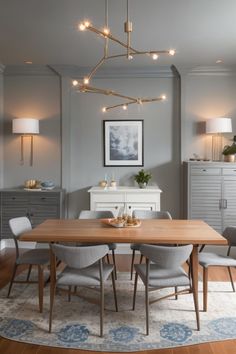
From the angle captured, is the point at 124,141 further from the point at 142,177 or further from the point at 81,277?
the point at 81,277

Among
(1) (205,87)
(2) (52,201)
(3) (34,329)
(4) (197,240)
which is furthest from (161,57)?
(3) (34,329)

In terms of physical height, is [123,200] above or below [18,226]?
above

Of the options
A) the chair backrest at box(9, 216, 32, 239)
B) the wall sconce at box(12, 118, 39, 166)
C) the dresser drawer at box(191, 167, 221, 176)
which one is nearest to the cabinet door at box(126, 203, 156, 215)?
the dresser drawer at box(191, 167, 221, 176)

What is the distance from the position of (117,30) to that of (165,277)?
2858 millimetres

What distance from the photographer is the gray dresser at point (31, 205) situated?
5.08 m

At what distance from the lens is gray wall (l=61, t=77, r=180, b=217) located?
550 cm

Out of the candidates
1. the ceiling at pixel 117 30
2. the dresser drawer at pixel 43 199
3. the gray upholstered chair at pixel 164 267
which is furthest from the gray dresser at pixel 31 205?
the gray upholstered chair at pixel 164 267

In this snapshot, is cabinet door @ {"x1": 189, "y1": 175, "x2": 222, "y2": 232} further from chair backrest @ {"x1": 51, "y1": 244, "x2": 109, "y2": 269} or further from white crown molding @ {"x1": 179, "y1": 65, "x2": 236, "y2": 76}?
chair backrest @ {"x1": 51, "y1": 244, "x2": 109, "y2": 269}

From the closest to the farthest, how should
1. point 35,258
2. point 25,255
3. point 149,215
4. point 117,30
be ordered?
point 35,258, point 25,255, point 117,30, point 149,215

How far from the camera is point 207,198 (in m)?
5.00

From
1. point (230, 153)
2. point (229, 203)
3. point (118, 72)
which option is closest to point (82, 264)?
point (229, 203)

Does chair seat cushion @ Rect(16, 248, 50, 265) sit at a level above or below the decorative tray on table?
below

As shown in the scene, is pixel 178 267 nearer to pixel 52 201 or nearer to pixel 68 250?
pixel 68 250

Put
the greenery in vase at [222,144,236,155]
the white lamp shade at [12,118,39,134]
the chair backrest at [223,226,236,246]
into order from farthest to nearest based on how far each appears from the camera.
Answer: the white lamp shade at [12,118,39,134] → the greenery in vase at [222,144,236,155] → the chair backrest at [223,226,236,246]
